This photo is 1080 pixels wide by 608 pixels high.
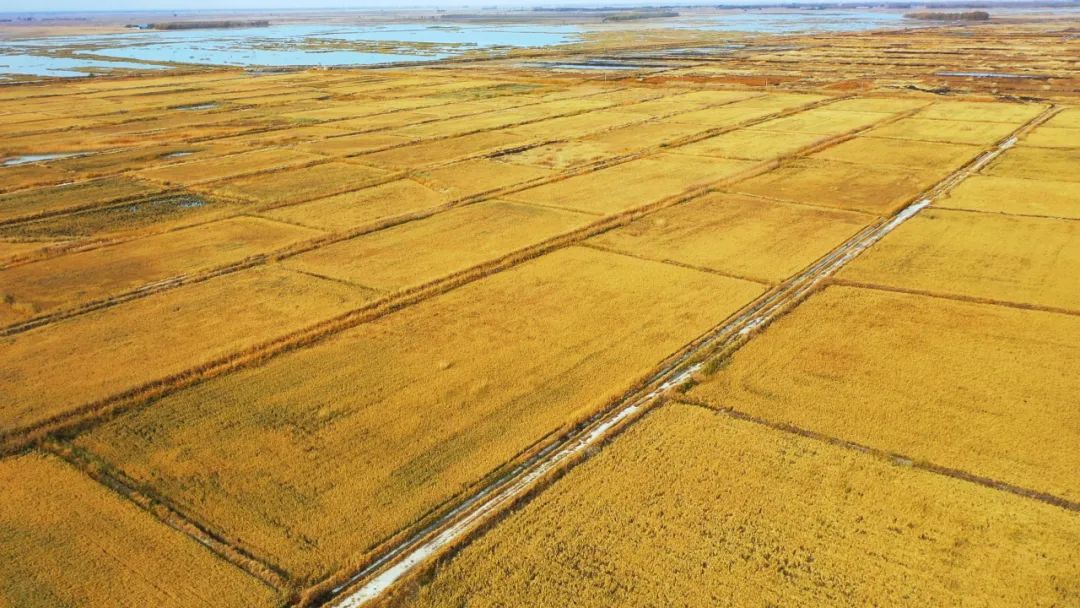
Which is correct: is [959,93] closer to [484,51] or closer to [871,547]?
[871,547]

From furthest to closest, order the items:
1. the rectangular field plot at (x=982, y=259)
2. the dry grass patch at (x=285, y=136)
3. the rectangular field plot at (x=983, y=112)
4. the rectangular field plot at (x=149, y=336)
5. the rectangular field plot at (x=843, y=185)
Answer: the rectangular field plot at (x=983, y=112), the dry grass patch at (x=285, y=136), the rectangular field plot at (x=843, y=185), the rectangular field plot at (x=982, y=259), the rectangular field plot at (x=149, y=336)

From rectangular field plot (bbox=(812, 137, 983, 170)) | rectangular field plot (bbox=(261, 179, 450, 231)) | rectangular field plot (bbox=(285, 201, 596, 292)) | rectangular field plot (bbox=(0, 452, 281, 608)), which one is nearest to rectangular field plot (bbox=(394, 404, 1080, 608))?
rectangular field plot (bbox=(0, 452, 281, 608))

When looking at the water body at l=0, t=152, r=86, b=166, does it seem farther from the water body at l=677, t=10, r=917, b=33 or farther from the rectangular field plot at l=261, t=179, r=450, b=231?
the water body at l=677, t=10, r=917, b=33

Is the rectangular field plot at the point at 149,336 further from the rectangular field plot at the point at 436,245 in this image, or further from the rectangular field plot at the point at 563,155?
the rectangular field plot at the point at 563,155

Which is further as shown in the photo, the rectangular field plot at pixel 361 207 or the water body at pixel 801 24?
the water body at pixel 801 24

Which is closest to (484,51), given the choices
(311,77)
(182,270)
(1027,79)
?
(311,77)

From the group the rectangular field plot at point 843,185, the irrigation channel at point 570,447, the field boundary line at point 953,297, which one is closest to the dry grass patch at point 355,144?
the rectangular field plot at point 843,185

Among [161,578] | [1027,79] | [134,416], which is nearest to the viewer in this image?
[161,578]
